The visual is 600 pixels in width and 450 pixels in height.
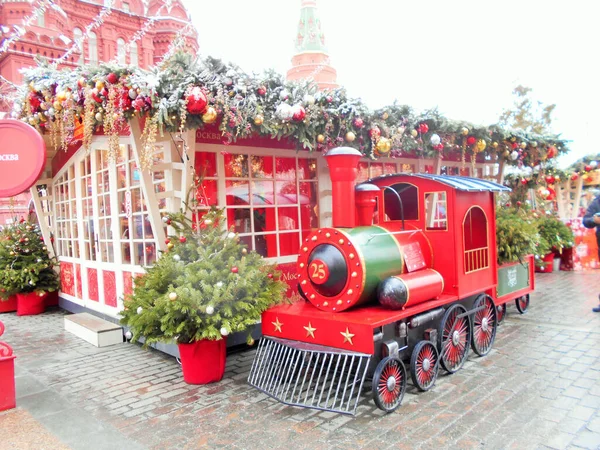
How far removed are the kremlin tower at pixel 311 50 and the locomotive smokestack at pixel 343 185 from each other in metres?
23.3

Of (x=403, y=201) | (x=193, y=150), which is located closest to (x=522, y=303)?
(x=403, y=201)

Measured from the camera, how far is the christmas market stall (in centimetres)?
484

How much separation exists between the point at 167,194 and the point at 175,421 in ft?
8.34

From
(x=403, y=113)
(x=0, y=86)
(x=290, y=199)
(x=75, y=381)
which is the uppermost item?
(x=0, y=86)

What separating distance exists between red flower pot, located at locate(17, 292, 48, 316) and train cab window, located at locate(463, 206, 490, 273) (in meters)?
7.66

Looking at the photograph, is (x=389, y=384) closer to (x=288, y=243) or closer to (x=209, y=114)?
(x=209, y=114)

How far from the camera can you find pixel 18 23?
58.9 ft

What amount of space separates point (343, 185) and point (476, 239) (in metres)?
2.06

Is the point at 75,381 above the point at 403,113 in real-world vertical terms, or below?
below

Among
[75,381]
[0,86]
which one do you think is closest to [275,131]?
[75,381]

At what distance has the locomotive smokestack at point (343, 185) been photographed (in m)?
4.70

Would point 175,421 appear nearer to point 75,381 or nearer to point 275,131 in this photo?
point 75,381

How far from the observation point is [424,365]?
4.41m

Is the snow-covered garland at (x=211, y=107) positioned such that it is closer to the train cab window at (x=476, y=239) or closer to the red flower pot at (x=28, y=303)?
the train cab window at (x=476, y=239)
